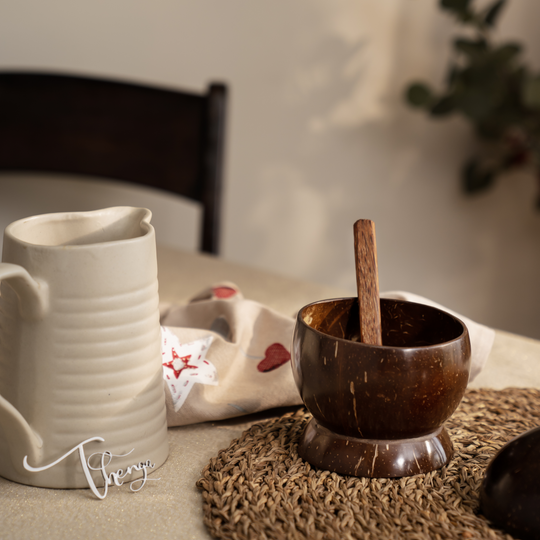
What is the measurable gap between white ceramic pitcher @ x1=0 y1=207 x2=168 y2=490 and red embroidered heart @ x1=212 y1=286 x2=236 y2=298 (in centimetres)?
26

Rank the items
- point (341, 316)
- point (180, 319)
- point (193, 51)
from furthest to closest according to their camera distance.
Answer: point (193, 51), point (180, 319), point (341, 316)

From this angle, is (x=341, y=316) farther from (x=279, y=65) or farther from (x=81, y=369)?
(x=279, y=65)

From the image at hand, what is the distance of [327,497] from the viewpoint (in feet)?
1.20

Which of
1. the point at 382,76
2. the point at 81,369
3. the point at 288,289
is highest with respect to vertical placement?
the point at 382,76

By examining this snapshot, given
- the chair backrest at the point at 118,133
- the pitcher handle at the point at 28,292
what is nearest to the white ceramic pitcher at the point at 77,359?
the pitcher handle at the point at 28,292

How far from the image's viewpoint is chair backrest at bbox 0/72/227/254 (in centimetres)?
121

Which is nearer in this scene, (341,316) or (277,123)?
(341,316)

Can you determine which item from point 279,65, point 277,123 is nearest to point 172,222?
point 277,123

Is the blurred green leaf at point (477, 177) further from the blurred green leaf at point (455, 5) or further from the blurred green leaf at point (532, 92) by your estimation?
the blurred green leaf at point (455, 5)

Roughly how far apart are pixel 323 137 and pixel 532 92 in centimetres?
58

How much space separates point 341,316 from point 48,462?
0.72 ft

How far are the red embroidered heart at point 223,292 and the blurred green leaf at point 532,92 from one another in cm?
129

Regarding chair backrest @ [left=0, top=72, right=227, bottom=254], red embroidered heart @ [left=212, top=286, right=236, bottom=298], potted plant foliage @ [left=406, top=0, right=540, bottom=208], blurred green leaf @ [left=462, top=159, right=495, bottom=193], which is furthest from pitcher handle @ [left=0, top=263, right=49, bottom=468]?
blurred green leaf @ [left=462, top=159, right=495, bottom=193]

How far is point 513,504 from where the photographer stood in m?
0.33
